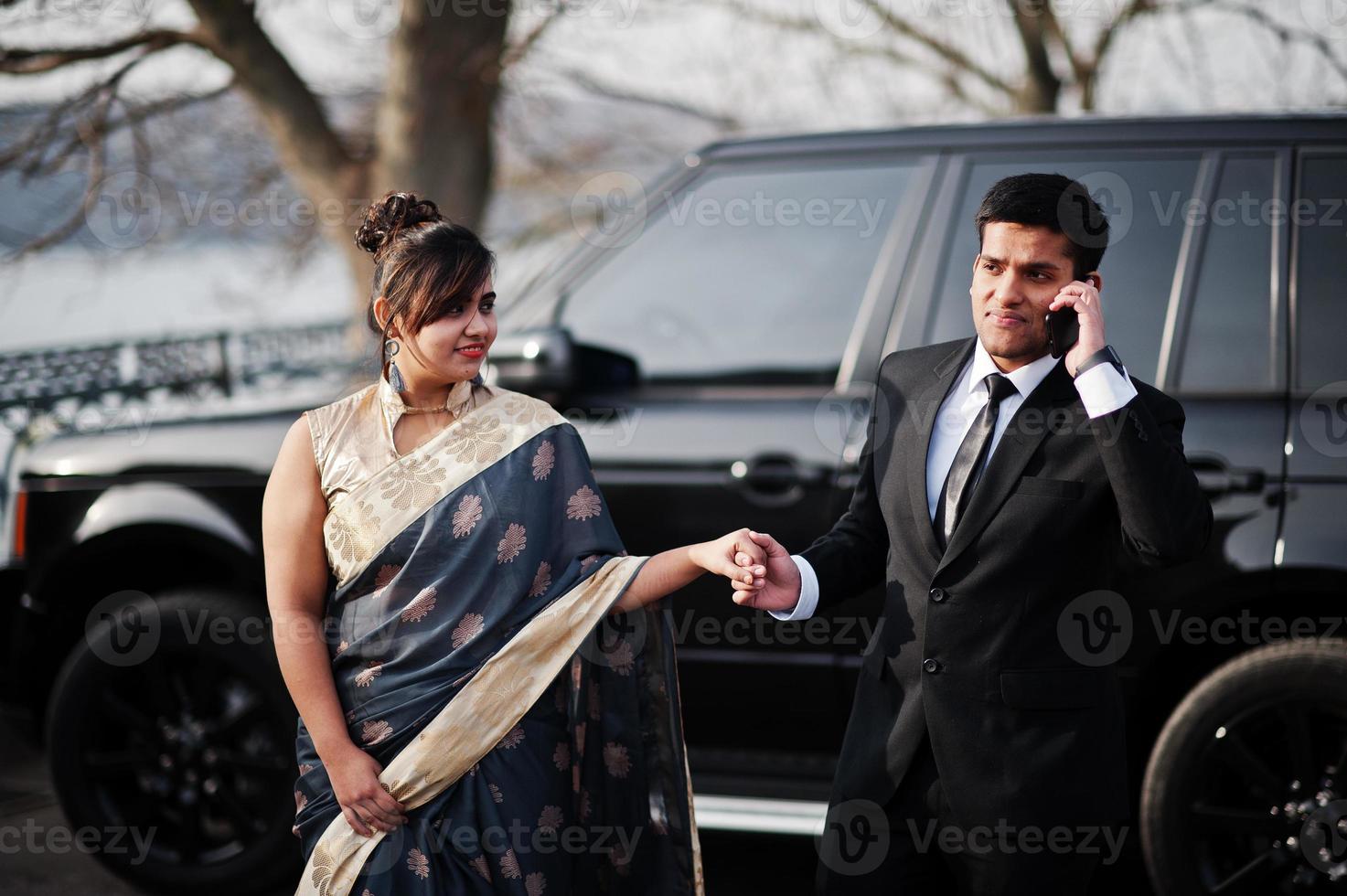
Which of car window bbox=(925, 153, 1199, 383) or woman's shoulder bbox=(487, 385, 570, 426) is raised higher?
car window bbox=(925, 153, 1199, 383)

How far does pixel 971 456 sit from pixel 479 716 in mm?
972

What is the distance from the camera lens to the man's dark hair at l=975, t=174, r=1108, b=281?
206cm

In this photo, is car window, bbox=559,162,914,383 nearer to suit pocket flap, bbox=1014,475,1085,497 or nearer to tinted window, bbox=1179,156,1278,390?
Answer: tinted window, bbox=1179,156,1278,390

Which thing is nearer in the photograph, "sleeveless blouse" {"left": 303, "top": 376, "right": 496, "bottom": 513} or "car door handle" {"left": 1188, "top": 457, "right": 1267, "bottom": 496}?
"sleeveless blouse" {"left": 303, "top": 376, "right": 496, "bottom": 513}

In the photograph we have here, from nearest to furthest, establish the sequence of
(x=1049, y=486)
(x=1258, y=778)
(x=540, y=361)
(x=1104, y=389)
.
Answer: (x=1104, y=389) < (x=1049, y=486) < (x=1258, y=778) < (x=540, y=361)

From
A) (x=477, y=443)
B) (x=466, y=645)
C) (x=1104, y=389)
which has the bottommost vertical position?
(x=466, y=645)

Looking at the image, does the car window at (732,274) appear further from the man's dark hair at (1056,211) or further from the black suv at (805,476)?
the man's dark hair at (1056,211)

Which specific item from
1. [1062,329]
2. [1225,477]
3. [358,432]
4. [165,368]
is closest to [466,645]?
[358,432]

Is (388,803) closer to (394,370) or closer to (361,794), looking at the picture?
(361,794)

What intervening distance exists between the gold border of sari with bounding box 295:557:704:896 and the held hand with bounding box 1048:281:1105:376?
2.83 feet

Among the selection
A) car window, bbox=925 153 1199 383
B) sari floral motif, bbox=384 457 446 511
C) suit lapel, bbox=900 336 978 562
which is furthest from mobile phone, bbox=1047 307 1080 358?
car window, bbox=925 153 1199 383

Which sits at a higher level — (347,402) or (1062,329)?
(1062,329)

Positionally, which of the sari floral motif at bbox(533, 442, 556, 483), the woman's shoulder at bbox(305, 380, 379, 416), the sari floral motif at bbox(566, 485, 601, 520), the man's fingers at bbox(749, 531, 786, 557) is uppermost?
the woman's shoulder at bbox(305, 380, 379, 416)

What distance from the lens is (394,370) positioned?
230 cm
